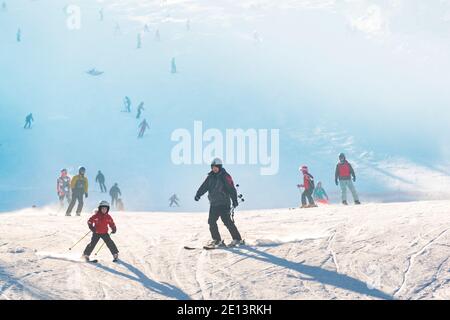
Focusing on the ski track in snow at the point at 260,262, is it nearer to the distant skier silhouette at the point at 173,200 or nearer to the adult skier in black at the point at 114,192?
the adult skier in black at the point at 114,192

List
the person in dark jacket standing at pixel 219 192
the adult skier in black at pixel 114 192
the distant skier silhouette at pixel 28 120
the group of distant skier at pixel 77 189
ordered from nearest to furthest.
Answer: the person in dark jacket standing at pixel 219 192, the group of distant skier at pixel 77 189, the adult skier in black at pixel 114 192, the distant skier silhouette at pixel 28 120

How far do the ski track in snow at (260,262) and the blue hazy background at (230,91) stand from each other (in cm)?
1625

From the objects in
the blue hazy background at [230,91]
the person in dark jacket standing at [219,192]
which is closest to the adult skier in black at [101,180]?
the blue hazy background at [230,91]

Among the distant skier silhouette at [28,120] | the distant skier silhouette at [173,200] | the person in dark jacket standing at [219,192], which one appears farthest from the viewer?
the distant skier silhouette at [28,120]

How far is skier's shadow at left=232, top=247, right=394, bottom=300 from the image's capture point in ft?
27.1

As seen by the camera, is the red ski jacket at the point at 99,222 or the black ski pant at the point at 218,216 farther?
the black ski pant at the point at 218,216

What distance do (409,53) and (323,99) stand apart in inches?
707

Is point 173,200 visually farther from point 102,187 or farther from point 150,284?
point 150,284

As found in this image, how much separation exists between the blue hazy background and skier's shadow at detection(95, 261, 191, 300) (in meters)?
18.6

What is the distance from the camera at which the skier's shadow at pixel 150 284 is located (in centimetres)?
836

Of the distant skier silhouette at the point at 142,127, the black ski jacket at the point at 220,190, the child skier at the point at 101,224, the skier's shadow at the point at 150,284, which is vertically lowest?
the skier's shadow at the point at 150,284

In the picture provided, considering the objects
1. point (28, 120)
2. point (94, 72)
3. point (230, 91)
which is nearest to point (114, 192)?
point (28, 120)

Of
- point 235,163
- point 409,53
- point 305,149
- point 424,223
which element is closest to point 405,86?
point 409,53

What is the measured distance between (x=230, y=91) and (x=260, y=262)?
122ft
